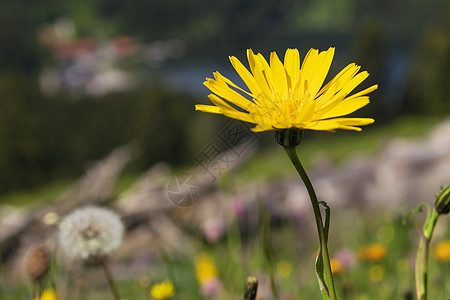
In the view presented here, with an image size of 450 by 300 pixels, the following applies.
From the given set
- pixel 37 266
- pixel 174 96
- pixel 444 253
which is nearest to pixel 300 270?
pixel 444 253

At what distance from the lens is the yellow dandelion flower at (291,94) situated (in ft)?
2.03

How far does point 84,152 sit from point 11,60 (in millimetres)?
57576

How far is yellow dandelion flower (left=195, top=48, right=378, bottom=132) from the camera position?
2.03 feet

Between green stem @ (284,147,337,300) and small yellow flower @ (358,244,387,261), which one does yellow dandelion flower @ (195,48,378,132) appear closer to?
green stem @ (284,147,337,300)

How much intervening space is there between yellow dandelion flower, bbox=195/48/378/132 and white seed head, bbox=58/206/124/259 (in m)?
0.57

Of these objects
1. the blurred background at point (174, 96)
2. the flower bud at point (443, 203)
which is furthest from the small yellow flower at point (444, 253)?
the flower bud at point (443, 203)

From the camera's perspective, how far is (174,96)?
53125mm

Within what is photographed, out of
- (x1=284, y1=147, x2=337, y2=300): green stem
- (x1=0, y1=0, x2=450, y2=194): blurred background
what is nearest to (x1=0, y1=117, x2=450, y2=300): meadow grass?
(x1=284, y1=147, x2=337, y2=300): green stem

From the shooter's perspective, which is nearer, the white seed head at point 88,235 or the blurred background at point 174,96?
the white seed head at point 88,235

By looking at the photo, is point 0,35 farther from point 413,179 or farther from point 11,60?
point 413,179

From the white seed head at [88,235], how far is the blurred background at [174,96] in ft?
0.99

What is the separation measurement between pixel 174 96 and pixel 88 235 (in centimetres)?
5263

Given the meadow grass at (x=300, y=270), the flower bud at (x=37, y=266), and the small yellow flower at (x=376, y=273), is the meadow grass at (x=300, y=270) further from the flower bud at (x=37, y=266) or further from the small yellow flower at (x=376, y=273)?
the flower bud at (x=37, y=266)

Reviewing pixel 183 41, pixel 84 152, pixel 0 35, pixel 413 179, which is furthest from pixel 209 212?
pixel 183 41
